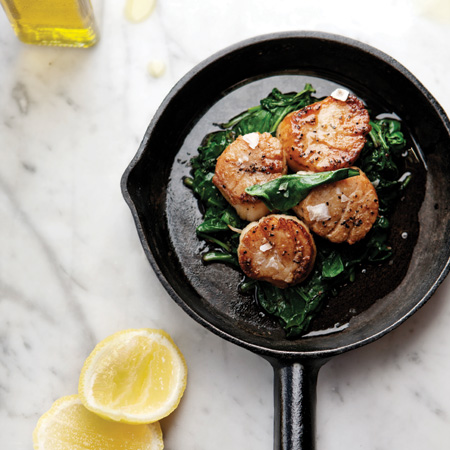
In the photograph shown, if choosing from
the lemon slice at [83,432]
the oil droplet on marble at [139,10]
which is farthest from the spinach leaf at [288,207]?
the lemon slice at [83,432]

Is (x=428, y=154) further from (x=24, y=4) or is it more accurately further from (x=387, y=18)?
(x=24, y=4)

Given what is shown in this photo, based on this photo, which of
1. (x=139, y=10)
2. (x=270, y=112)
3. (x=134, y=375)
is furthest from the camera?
(x=139, y=10)

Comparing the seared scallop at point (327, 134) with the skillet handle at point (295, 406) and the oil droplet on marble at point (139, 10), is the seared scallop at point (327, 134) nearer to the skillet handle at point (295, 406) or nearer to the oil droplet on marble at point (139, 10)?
the skillet handle at point (295, 406)

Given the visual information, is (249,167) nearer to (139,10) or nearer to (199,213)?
(199,213)

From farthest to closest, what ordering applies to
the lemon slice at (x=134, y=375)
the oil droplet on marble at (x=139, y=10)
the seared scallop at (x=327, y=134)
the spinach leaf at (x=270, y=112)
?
the oil droplet on marble at (x=139, y=10), the spinach leaf at (x=270, y=112), the lemon slice at (x=134, y=375), the seared scallop at (x=327, y=134)

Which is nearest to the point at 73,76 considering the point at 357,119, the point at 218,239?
the point at 218,239

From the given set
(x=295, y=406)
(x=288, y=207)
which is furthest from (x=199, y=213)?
(x=295, y=406)
